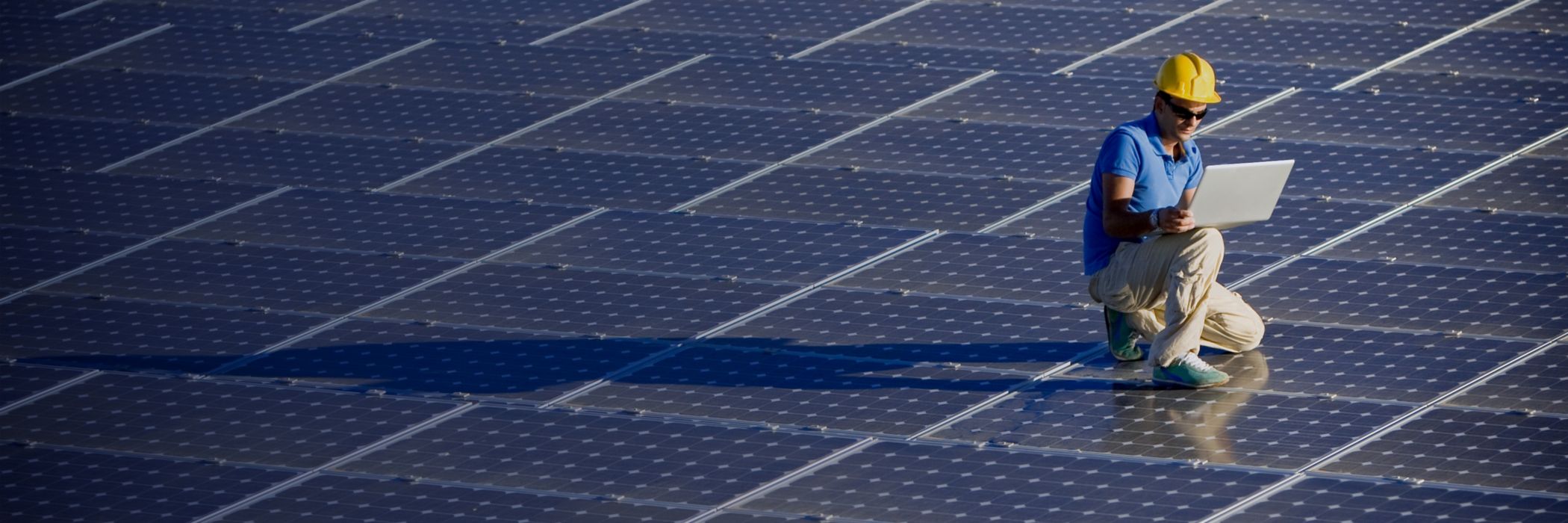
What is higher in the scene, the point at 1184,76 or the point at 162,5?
the point at 1184,76

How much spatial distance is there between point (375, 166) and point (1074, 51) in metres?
5.18

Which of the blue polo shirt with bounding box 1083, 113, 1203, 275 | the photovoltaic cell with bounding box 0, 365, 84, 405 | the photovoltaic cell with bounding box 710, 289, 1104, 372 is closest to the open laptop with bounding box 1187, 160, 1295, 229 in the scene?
the blue polo shirt with bounding box 1083, 113, 1203, 275

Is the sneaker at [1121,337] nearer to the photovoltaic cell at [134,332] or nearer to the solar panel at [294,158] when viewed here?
the photovoltaic cell at [134,332]

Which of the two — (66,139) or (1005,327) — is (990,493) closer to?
(1005,327)

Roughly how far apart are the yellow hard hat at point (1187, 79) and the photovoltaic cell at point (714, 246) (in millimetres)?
2623

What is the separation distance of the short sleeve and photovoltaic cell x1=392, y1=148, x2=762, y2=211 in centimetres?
373

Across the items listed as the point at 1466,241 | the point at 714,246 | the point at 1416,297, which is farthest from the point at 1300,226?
the point at 714,246

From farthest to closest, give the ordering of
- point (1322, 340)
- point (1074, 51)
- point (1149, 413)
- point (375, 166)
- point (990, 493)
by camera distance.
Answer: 1. point (1074, 51)
2. point (375, 166)
3. point (1322, 340)
4. point (1149, 413)
5. point (990, 493)

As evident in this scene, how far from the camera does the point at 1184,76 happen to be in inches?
395

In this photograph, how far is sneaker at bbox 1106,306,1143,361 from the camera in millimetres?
10508

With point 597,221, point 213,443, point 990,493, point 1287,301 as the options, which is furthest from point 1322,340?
point 213,443

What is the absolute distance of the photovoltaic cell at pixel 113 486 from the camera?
9312 millimetres

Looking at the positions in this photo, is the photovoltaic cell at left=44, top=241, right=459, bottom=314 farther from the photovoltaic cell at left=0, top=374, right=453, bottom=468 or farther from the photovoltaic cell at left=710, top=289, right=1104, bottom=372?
the photovoltaic cell at left=710, top=289, right=1104, bottom=372

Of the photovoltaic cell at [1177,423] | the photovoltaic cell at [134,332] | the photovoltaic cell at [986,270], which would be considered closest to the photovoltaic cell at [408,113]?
the photovoltaic cell at [134,332]
